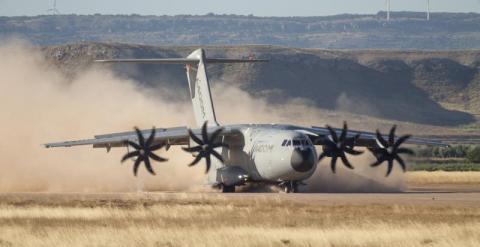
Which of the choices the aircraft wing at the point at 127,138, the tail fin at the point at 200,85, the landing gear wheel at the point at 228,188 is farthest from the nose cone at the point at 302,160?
the tail fin at the point at 200,85

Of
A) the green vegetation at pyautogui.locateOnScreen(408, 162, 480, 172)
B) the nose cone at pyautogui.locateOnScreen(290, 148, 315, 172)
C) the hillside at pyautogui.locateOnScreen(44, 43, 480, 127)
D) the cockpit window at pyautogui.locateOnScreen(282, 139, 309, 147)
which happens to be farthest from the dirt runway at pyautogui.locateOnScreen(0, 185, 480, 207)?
the hillside at pyautogui.locateOnScreen(44, 43, 480, 127)

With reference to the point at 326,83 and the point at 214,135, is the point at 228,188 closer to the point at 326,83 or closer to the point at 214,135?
the point at 214,135

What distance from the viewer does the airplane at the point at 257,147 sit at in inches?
1918

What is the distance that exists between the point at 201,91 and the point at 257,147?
622 cm

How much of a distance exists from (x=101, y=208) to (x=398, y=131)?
113 meters

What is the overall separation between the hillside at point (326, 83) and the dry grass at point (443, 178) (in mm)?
80111

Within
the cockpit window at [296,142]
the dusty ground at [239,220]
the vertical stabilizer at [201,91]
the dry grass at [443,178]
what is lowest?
the dry grass at [443,178]

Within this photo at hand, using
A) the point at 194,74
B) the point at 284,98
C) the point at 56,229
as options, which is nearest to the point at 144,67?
the point at 284,98

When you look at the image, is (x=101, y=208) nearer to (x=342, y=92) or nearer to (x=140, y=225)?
(x=140, y=225)

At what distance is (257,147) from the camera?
50.4 meters

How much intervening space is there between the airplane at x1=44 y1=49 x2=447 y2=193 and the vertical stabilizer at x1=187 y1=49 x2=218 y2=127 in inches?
84.7

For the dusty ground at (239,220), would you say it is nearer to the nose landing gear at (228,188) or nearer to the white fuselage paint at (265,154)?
the white fuselage paint at (265,154)

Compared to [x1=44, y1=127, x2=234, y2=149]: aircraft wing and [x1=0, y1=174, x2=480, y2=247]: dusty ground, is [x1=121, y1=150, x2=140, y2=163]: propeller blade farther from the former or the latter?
[x1=0, y1=174, x2=480, y2=247]: dusty ground

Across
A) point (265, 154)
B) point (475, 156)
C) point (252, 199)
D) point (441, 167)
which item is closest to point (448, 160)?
point (475, 156)
